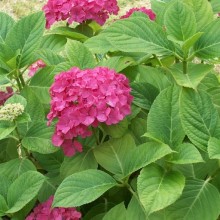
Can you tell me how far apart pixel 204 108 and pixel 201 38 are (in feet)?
0.78

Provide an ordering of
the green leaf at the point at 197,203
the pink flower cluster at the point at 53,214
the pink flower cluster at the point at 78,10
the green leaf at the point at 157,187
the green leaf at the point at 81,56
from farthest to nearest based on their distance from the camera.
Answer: the pink flower cluster at the point at 78,10 < the green leaf at the point at 81,56 < the pink flower cluster at the point at 53,214 < the green leaf at the point at 197,203 < the green leaf at the point at 157,187

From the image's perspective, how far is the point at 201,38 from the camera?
154 cm

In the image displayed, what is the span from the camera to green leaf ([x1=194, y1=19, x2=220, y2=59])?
1.51 metres

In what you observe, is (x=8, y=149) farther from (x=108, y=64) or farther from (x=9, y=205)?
(x=108, y=64)

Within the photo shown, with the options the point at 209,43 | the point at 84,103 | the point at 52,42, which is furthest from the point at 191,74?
the point at 52,42

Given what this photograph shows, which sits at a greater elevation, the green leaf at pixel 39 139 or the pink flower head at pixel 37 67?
the green leaf at pixel 39 139

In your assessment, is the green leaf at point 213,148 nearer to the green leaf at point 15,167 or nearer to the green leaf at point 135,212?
the green leaf at point 135,212

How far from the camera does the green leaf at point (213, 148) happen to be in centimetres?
131

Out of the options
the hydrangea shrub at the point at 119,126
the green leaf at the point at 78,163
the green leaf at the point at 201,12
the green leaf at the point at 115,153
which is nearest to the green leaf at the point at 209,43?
the hydrangea shrub at the point at 119,126

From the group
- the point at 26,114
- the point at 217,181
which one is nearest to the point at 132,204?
the point at 217,181

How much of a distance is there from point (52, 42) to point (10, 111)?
63cm

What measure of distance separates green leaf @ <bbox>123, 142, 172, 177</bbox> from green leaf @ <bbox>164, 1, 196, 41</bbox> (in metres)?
0.37

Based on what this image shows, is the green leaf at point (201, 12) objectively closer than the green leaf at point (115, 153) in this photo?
No

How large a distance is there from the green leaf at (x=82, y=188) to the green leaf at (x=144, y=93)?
30 cm
